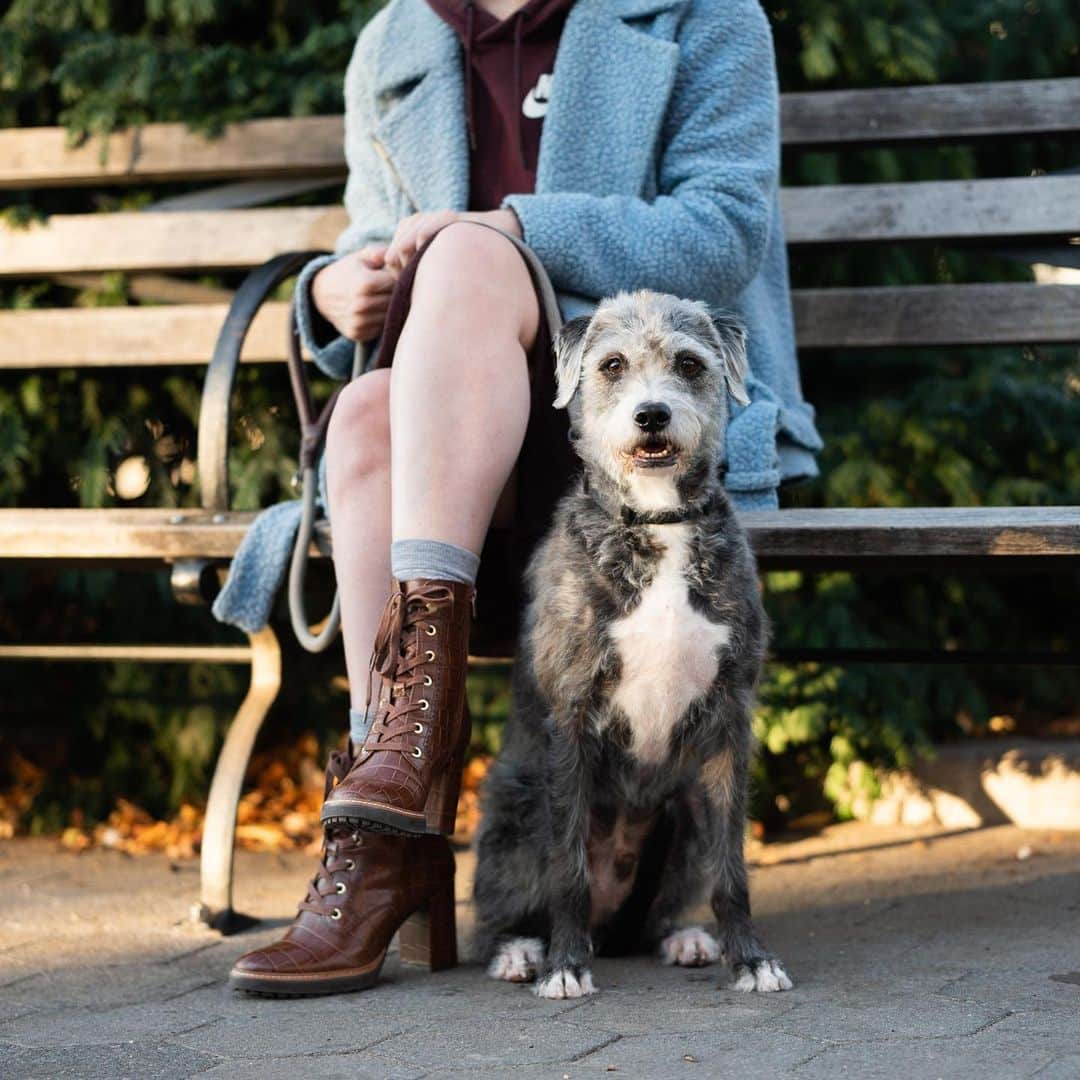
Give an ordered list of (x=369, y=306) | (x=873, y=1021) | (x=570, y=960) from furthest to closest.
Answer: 1. (x=369, y=306)
2. (x=570, y=960)
3. (x=873, y=1021)

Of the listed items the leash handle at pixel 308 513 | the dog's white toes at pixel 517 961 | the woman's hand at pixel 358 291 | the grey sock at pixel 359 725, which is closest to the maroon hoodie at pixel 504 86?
the woman's hand at pixel 358 291

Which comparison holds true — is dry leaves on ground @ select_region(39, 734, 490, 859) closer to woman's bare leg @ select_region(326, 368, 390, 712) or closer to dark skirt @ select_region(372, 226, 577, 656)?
dark skirt @ select_region(372, 226, 577, 656)

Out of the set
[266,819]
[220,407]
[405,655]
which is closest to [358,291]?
[220,407]

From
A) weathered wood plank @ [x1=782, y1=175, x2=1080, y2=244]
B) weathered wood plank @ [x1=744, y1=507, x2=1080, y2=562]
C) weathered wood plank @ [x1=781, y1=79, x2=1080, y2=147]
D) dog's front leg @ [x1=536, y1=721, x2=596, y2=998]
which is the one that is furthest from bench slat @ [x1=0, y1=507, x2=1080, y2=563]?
weathered wood plank @ [x1=781, y1=79, x2=1080, y2=147]

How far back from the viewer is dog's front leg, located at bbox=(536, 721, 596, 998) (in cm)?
248

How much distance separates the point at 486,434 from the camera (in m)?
2.55

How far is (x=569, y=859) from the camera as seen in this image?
252 cm

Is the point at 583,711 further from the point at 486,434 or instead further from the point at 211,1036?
the point at 211,1036

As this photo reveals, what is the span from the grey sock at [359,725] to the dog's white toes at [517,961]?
0.45m

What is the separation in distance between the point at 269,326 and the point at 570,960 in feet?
7.16

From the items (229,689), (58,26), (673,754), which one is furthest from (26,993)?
(58,26)

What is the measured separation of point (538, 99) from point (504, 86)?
0.11m

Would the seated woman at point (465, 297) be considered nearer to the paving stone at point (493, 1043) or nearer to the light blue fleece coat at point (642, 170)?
the light blue fleece coat at point (642, 170)

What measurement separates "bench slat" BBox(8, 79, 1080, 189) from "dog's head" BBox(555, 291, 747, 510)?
130cm
